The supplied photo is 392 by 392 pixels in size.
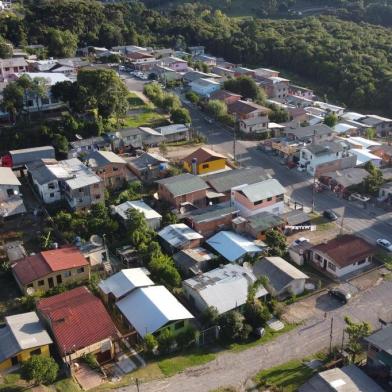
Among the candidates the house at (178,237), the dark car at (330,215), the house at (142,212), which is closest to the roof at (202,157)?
the house at (142,212)

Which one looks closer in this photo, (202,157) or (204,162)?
(204,162)

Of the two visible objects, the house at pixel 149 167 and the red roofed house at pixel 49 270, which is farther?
the house at pixel 149 167

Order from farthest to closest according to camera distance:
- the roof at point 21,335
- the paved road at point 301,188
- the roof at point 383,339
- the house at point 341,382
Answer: the paved road at point 301,188, the roof at point 21,335, the roof at point 383,339, the house at point 341,382

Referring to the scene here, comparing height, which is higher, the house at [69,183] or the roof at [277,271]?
the house at [69,183]

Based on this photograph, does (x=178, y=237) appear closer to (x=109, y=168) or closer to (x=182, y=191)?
(x=182, y=191)

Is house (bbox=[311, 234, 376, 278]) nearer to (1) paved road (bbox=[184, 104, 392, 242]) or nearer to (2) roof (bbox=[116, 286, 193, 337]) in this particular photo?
(1) paved road (bbox=[184, 104, 392, 242])

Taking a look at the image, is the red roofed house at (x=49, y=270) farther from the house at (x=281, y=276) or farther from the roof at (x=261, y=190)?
the roof at (x=261, y=190)

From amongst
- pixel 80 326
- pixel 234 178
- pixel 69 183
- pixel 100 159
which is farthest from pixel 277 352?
pixel 100 159
